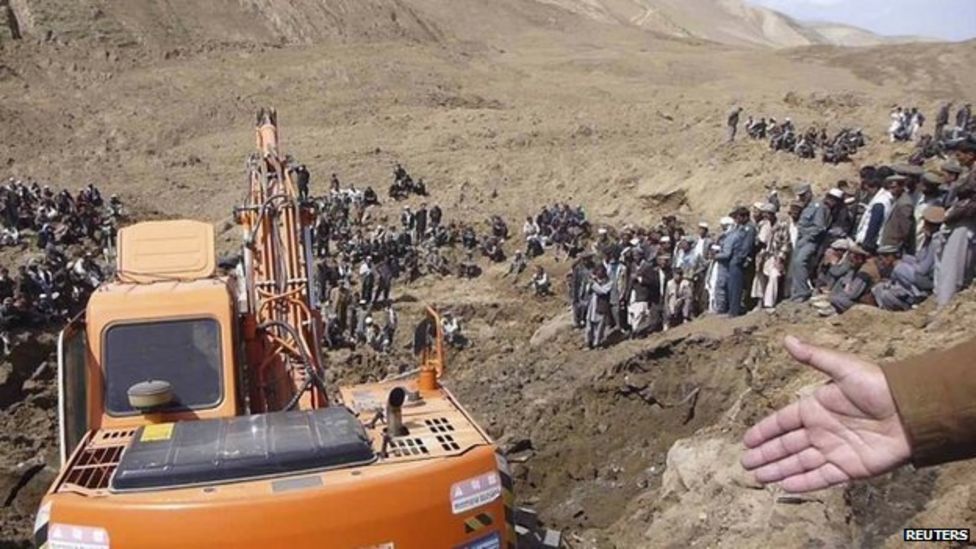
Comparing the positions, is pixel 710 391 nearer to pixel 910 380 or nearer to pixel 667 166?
pixel 910 380

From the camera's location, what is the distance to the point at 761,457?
9.03 feet

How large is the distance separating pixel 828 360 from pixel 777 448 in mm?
343

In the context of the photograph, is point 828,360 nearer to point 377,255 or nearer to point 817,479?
point 817,479

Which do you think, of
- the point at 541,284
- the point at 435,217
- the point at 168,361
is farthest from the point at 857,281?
the point at 435,217

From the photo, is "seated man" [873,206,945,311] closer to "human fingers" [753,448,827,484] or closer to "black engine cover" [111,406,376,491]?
"black engine cover" [111,406,376,491]

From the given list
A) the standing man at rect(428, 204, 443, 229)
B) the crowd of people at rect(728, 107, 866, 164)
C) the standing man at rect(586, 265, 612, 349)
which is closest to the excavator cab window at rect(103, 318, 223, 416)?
the standing man at rect(586, 265, 612, 349)

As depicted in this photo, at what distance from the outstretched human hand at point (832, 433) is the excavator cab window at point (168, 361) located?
166 inches

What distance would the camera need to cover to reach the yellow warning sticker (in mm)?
5250

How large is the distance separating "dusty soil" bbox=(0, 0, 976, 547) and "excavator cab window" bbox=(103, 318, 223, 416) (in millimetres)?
3792

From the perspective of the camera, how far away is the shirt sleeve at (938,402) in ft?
7.32

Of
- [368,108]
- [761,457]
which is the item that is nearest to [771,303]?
[761,457]

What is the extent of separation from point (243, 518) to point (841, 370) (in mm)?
3022

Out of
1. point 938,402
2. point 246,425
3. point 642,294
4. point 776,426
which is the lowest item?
point 642,294

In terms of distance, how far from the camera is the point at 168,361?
6.14 m
